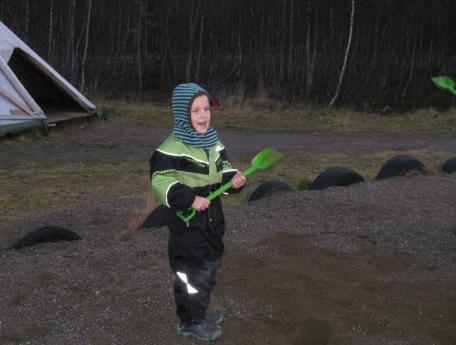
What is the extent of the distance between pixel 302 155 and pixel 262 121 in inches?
156

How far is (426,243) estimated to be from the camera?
5148 mm

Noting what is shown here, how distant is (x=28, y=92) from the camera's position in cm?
1309

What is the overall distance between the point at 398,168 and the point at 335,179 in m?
1.04

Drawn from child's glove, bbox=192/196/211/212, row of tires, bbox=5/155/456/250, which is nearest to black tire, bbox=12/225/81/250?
row of tires, bbox=5/155/456/250

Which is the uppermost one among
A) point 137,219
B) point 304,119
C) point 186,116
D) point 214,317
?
point 186,116

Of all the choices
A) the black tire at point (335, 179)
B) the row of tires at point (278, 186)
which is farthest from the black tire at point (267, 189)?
the black tire at point (335, 179)

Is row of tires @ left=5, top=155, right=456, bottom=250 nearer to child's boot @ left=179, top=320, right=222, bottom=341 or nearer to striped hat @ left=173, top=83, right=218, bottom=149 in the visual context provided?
child's boot @ left=179, top=320, right=222, bottom=341

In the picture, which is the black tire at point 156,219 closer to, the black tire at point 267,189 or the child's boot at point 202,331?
the black tire at point 267,189

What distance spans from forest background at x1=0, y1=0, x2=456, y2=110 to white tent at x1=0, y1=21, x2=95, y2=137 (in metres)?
3.43

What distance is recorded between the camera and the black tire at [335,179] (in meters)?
6.94

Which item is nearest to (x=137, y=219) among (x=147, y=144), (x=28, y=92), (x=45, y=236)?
(x=45, y=236)

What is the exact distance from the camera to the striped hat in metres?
3.06

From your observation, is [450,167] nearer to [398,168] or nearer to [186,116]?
[398,168]

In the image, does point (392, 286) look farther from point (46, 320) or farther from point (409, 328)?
point (46, 320)
